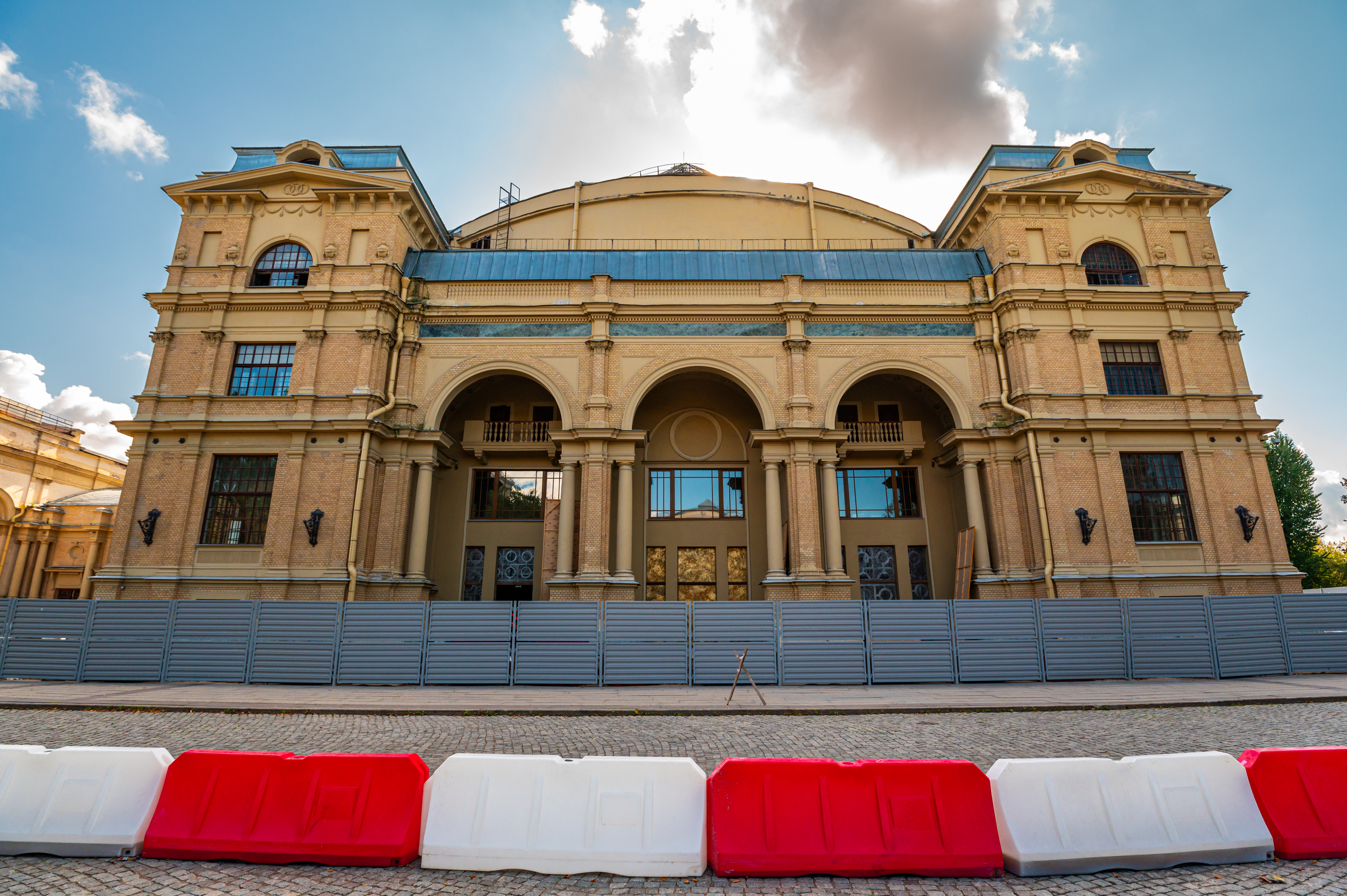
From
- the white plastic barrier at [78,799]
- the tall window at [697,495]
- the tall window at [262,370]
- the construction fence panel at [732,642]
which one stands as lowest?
the white plastic barrier at [78,799]

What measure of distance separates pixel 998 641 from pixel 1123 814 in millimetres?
11447

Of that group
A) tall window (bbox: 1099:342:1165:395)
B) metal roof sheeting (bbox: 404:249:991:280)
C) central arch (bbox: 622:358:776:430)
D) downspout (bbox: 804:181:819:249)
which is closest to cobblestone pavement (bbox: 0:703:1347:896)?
central arch (bbox: 622:358:776:430)

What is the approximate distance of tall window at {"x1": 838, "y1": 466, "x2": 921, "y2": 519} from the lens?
24.8m

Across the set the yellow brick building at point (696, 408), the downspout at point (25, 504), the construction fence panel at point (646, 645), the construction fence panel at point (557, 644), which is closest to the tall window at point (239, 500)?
the yellow brick building at point (696, 408)

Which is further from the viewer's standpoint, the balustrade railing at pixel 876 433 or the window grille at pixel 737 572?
the balustrade railing at pixel 876 433

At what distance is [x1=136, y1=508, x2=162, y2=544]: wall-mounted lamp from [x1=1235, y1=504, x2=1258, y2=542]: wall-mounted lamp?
3368 cm

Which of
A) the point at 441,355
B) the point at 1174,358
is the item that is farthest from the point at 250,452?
the point at 1174,358

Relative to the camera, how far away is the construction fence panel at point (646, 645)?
14516 millimetres

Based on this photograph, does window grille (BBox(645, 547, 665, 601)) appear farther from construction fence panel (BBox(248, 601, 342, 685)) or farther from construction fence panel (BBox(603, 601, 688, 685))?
construction fence panel (BBox(248, 601, 342, 685))

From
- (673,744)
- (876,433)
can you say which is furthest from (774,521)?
(673,744)

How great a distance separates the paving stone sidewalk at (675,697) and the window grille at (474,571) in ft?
30.3

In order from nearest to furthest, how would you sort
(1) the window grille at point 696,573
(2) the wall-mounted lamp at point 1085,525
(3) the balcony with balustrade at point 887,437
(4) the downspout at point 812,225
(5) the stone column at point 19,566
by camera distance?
(2) the wall-mounted lamp at point 1085,525 < (1) the window grille at point 696,573 < (3) the balcony with balustrade at point 887,437 < (4) the downspout at point 812,225 < (5) the stone column at point 19,566

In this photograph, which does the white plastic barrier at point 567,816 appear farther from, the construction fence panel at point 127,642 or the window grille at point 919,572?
the window grille at point 919,572

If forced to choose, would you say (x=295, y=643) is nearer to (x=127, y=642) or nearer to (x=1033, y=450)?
(x=127, y=642)
